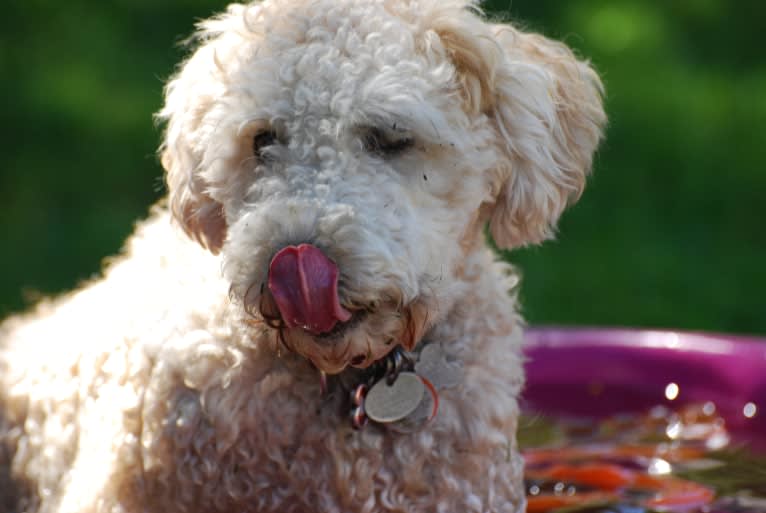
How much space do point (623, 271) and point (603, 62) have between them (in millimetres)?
1737

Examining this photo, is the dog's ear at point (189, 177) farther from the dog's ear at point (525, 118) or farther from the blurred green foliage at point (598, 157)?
the blurred green foliage at point (598, 157)

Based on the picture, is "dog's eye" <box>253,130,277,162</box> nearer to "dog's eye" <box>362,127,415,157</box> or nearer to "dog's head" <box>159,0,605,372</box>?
"dog's head" <box>159,0,605,372</box>

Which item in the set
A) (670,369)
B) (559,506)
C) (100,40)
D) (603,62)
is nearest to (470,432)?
(559,506)

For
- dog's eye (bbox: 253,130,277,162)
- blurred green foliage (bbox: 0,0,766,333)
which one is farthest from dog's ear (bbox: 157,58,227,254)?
blurred green foliage (bbox: 0,0,766,333)

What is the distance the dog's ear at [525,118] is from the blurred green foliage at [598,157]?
287cm

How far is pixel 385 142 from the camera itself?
2768mm

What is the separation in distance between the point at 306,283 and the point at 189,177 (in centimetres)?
65

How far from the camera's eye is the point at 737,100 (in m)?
7.61

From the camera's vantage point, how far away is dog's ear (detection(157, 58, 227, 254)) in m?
3.04

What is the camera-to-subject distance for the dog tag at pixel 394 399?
9.62 ft

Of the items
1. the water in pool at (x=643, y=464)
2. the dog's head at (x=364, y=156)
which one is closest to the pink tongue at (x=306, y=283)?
the dog's head at (x=364, y=156)

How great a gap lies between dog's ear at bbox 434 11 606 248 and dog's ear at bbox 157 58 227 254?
59 cm

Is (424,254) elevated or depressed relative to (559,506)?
elevated

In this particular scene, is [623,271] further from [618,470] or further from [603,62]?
[618,470]
